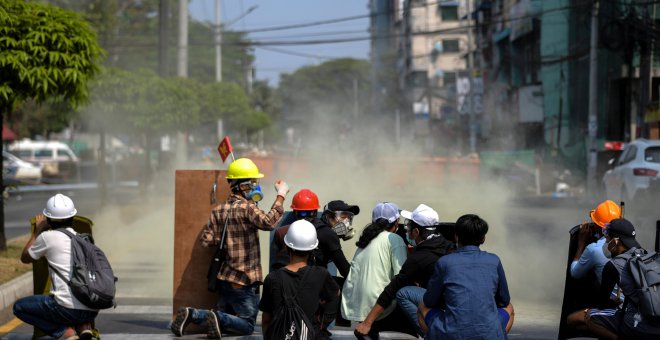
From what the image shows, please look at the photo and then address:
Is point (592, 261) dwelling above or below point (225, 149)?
below

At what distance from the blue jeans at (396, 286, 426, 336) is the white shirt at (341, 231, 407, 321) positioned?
0.53 ft

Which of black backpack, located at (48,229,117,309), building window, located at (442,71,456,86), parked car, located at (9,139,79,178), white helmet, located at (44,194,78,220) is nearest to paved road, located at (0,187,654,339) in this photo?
black backpack, located at (48,229,117,309)

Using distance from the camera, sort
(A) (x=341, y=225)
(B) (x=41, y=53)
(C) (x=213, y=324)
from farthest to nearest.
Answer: (B) (x=41, y=53) < (C) (x=213, y=324) < (A) (x=341, y=225)

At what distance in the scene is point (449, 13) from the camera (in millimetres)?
96750

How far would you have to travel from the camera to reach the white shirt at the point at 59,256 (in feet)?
24.7

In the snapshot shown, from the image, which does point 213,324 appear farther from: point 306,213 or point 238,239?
point 306,213

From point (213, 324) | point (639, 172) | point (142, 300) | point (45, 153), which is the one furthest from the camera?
point (45, 153)

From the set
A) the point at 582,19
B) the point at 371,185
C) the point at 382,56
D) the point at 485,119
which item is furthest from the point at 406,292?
the point at 382,56

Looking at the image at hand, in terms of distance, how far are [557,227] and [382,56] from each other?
389ft

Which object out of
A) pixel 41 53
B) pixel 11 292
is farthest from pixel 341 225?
pixel 41 53

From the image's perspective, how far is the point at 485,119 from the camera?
62000mm

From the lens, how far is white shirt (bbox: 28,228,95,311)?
754 centimetres

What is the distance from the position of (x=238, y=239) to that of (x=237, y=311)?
65 centimetres

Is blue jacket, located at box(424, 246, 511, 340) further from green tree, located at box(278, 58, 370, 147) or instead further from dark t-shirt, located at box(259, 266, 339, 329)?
green tree, located at box(278, 58, 370, 147)
